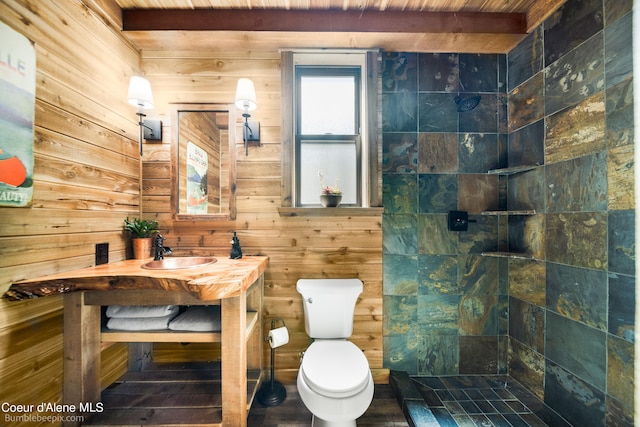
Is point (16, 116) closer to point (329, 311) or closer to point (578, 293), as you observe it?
point (329, 311)

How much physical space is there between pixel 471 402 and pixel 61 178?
2.68 meters

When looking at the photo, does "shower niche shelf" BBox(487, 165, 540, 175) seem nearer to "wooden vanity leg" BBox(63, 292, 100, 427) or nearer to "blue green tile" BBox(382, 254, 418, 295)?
"blue green tile" BBox(382, 254, 418, 295)

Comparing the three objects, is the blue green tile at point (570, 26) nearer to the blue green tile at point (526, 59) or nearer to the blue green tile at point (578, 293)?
the blue green tile at point (526, 59)

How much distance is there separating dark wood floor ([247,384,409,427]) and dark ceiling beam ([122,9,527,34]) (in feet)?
8.01

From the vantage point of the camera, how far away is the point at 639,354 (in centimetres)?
111

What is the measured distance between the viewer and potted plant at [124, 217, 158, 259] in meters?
1.62

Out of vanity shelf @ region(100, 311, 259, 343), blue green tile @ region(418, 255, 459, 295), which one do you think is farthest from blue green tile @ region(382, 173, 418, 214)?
vanity shelf @ region(100, 311, 259, 343)

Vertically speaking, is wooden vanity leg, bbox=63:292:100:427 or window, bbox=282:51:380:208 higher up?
window, bbox=282:51:380:208

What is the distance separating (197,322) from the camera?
125 centimetres

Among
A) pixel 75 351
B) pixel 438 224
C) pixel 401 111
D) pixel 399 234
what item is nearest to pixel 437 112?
pixel 401 111

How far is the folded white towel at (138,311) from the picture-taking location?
124 cm

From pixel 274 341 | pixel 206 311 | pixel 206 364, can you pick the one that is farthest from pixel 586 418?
pixel 206 364

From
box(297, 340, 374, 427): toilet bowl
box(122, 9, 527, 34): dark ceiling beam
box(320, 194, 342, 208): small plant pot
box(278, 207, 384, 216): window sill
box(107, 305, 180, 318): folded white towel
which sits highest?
box(122, 9, 527, 34): dark ceiling beam

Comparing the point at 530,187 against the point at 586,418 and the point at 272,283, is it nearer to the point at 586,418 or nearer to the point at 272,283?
the point at 586,418
